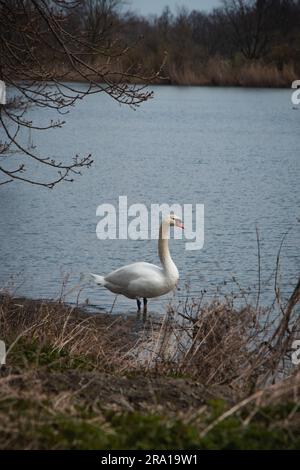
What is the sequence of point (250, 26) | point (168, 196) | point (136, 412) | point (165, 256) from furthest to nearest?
point (250, 26), point (168, 196), point (165, 256), point (136, 412)

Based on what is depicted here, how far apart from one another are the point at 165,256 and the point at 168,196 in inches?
Result: 388

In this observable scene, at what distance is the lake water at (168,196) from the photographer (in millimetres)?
14172

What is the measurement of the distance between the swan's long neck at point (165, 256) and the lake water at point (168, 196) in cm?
60

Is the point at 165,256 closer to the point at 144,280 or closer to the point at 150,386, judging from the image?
the point at 144,280

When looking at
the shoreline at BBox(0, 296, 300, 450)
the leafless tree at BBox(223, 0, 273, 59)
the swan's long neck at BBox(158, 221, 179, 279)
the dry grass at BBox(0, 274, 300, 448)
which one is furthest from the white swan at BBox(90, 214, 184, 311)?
the leafless tree at BBox(223, 0, 273, 59)

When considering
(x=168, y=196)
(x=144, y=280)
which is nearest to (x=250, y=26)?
(x=168, y=196)

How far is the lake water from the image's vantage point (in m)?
14.2

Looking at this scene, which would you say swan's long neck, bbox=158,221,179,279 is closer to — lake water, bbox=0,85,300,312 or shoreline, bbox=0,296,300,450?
lake water, bbox=0,85,300,312

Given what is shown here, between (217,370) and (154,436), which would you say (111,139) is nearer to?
(217,370)

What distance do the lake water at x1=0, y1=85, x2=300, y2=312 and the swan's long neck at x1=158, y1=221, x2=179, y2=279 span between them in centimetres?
60

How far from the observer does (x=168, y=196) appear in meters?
22.1

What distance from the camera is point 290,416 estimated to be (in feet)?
15.7


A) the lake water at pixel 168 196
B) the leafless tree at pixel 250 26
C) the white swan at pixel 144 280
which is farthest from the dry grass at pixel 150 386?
the leafless tree at pixel 250 26

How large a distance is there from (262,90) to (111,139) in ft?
84.7
